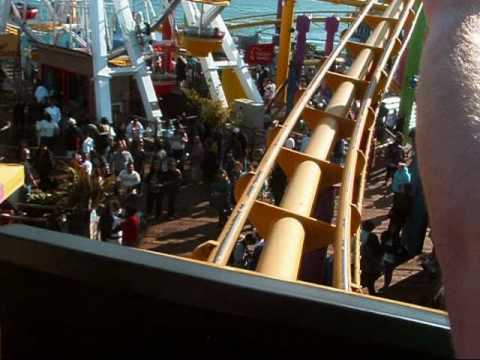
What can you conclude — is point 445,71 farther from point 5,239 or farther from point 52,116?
point 52,116

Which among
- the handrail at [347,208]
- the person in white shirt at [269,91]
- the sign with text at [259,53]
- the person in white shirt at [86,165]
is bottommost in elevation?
the person in white shirt at [269,91]

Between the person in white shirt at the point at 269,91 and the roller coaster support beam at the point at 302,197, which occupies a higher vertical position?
the roller coaster support beam at the point at 302,197

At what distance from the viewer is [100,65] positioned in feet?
53.7

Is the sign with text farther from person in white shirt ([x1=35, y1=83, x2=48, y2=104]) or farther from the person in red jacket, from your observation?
the person in red jacket

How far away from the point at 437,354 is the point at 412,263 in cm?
906

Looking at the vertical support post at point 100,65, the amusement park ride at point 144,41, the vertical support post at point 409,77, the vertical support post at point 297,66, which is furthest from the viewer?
the vertical support post at point 409,77

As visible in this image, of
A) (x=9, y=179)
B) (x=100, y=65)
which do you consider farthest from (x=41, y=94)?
(x=9, y=179)

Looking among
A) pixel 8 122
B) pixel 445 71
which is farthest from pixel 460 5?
pixel 8 122

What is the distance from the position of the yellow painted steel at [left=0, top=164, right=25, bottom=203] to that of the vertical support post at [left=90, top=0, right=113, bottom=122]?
8630mm

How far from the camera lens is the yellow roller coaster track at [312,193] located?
9.78 feet

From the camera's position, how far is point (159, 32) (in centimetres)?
2261

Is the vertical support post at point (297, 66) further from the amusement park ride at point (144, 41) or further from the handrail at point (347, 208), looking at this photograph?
the handrail at point (347, 208)

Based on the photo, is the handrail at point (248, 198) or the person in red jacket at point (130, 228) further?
the person in red jacket at point (130, 228)

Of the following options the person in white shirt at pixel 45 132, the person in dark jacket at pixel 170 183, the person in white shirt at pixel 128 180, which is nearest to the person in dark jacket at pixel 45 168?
the person in white shirt at pixel 128 180
